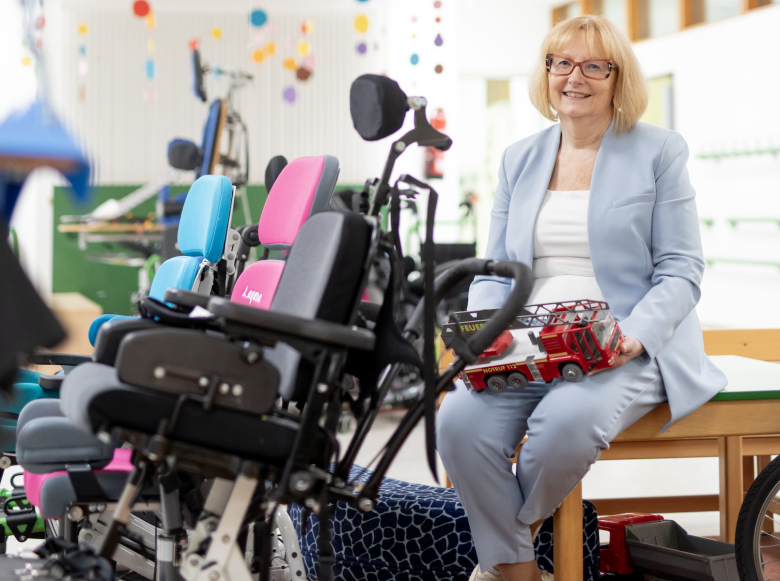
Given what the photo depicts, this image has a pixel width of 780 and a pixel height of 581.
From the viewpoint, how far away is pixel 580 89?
1.76 m

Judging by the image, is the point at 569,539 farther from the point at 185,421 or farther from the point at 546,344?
the point at 185,421

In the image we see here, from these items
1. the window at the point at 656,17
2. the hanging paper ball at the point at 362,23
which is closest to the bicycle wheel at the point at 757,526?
the window at the point at 656,17

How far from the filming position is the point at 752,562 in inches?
61.4

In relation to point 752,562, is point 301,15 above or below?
above

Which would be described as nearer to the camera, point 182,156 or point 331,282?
point 331,282

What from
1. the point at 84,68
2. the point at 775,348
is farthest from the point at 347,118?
the point at 775,348

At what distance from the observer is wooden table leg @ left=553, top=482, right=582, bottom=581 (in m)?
1.59

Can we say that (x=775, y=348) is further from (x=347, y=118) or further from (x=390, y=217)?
(x=347, y=118)

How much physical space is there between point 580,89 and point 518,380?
67 cm

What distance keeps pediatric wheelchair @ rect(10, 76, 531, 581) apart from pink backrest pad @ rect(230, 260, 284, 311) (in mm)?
489

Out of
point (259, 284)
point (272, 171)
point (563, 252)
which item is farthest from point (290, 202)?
point (563, 252)

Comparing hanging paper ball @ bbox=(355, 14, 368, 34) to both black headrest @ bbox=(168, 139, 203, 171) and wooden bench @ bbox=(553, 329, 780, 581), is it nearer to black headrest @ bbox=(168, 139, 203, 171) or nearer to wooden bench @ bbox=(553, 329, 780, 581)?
black headrest @ bbox=(168, 139, 203, 171)

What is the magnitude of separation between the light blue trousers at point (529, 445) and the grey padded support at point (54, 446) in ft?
2.26

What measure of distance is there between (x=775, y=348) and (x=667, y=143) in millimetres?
1183
